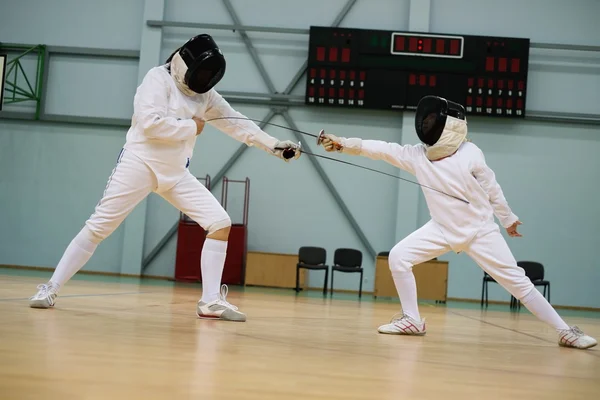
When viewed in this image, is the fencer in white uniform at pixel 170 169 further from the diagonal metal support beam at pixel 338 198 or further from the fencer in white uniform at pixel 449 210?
the diagonal metal support beam at pixel 338 198

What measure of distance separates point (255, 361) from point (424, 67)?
881 cm

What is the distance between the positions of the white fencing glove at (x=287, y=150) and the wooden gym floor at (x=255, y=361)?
986mm

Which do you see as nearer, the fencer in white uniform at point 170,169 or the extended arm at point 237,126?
Answer: the fencer in white uniform at point 170,169

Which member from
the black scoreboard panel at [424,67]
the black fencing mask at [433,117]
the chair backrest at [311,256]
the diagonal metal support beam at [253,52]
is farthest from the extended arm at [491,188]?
the diagonal metal support beam at [253,52]

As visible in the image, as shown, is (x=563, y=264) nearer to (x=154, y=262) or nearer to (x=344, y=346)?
(x=154, y=262)

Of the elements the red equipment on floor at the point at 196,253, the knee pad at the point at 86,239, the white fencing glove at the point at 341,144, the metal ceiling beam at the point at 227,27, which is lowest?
the red equipment on floor at the point at 196,253

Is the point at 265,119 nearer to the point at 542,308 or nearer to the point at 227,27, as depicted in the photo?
the point at 227,27

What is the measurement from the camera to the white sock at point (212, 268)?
3.76 m

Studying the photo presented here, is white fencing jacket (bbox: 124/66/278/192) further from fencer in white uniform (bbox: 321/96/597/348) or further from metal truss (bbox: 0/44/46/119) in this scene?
metal truss (bbox: 0/44/46/119)

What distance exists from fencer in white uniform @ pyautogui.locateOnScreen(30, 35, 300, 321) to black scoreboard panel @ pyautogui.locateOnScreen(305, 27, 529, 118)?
683 centimetres

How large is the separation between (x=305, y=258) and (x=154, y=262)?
2.78 meters

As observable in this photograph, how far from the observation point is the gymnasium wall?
35.6 ft

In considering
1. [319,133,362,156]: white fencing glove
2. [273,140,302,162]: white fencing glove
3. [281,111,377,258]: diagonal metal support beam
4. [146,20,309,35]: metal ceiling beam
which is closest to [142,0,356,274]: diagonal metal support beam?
[281,111,377,258]: diagonal metal support beam

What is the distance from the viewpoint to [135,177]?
12.2 ft
